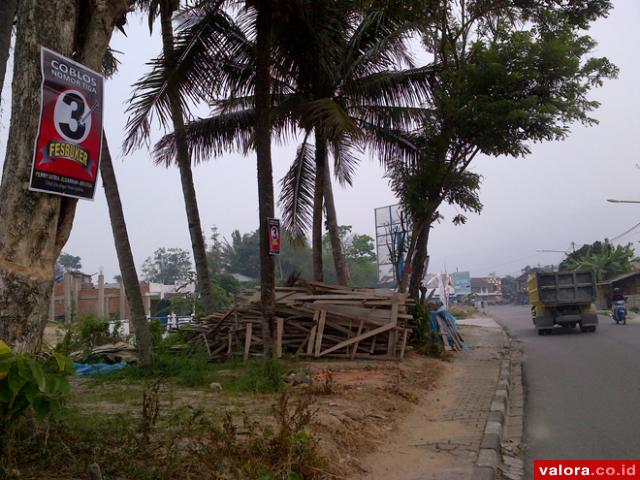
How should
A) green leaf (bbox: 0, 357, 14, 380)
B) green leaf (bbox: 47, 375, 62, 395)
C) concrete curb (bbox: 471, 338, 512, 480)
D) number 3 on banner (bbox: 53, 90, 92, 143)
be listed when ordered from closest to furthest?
green leaf (bbox: 0, 357, 14, 380) → green leaf (bbox: 47, 375, 62, 395) → number 3 on banner (bbox: 53, 90, 92, 143) → concrete curb (bbox: 471, 338, 512, 480)

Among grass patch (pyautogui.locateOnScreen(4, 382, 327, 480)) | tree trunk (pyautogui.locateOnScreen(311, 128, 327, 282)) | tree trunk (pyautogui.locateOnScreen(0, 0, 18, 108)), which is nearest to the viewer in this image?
grass patch (pyautogui.locateOnScreen(4, 382, 327, 480))

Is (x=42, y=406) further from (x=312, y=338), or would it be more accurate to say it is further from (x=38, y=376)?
(x=312, y=338)

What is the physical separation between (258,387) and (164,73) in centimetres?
554

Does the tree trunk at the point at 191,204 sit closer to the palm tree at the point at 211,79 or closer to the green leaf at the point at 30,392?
the palm tree at the point at 211,79

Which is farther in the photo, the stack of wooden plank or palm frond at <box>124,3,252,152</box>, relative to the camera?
the stack of wooden plank

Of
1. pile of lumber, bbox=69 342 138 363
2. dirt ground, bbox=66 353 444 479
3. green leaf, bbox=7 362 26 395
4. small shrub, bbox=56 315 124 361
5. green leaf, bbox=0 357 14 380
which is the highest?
green leaf, bbox=0 357 14 380

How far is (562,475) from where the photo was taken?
16.9ft

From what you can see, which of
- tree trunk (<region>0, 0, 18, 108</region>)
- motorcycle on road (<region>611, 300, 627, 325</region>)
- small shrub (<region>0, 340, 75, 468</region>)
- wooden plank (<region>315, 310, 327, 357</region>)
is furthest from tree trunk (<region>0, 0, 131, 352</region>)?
motorcycle on road (<region>611, 300, 627, 325</region>)

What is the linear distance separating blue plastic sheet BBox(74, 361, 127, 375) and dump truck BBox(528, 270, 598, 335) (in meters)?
16.0

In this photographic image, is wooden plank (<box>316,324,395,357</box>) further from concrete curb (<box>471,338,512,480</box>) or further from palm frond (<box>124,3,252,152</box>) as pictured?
palm frond (<box>124,3,252,152</box>)

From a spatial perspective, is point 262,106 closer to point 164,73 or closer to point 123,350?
point 164,73

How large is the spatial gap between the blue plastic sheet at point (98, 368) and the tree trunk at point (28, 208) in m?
6.74

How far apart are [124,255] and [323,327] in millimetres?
4388

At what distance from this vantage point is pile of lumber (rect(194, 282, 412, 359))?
1227cm
